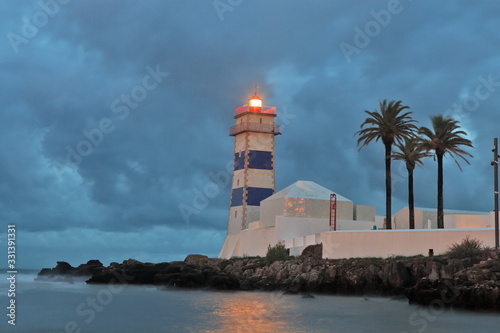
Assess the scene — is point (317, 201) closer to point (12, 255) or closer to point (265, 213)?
point (265, 213)

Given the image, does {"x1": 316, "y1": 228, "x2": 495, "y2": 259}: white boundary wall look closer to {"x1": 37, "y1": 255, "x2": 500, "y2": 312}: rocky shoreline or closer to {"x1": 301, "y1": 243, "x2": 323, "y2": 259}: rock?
{"x1": 301, "y1": 243, "x2": 323, "y2": 259}: rock

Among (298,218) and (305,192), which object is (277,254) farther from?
(305,192)

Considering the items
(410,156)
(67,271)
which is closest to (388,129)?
(410,156)

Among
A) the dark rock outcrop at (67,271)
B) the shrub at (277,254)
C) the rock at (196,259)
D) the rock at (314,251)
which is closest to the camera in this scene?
the rock at (314,251)

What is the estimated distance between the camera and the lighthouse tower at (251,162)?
60.5 meters

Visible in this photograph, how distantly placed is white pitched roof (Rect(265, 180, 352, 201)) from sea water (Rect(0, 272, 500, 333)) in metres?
16.2

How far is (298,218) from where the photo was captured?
5381 cm

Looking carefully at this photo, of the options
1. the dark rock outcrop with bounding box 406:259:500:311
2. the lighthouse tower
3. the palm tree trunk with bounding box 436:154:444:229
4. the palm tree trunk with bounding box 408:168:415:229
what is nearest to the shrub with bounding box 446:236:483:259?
the dark rock outcrop with bounding box 406:259:500:311

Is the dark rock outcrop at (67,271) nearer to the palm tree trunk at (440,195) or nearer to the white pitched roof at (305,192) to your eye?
the white pitched roof at (305,192)

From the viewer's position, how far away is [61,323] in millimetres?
28734

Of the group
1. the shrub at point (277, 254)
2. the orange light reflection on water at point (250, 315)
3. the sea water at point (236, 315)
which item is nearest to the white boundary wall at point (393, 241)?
the shrub at point (277, 254)

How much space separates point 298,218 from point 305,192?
12.1ft

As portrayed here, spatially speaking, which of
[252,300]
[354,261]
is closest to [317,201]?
[354,261]

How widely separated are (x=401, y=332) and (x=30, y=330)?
1325 centimetres
